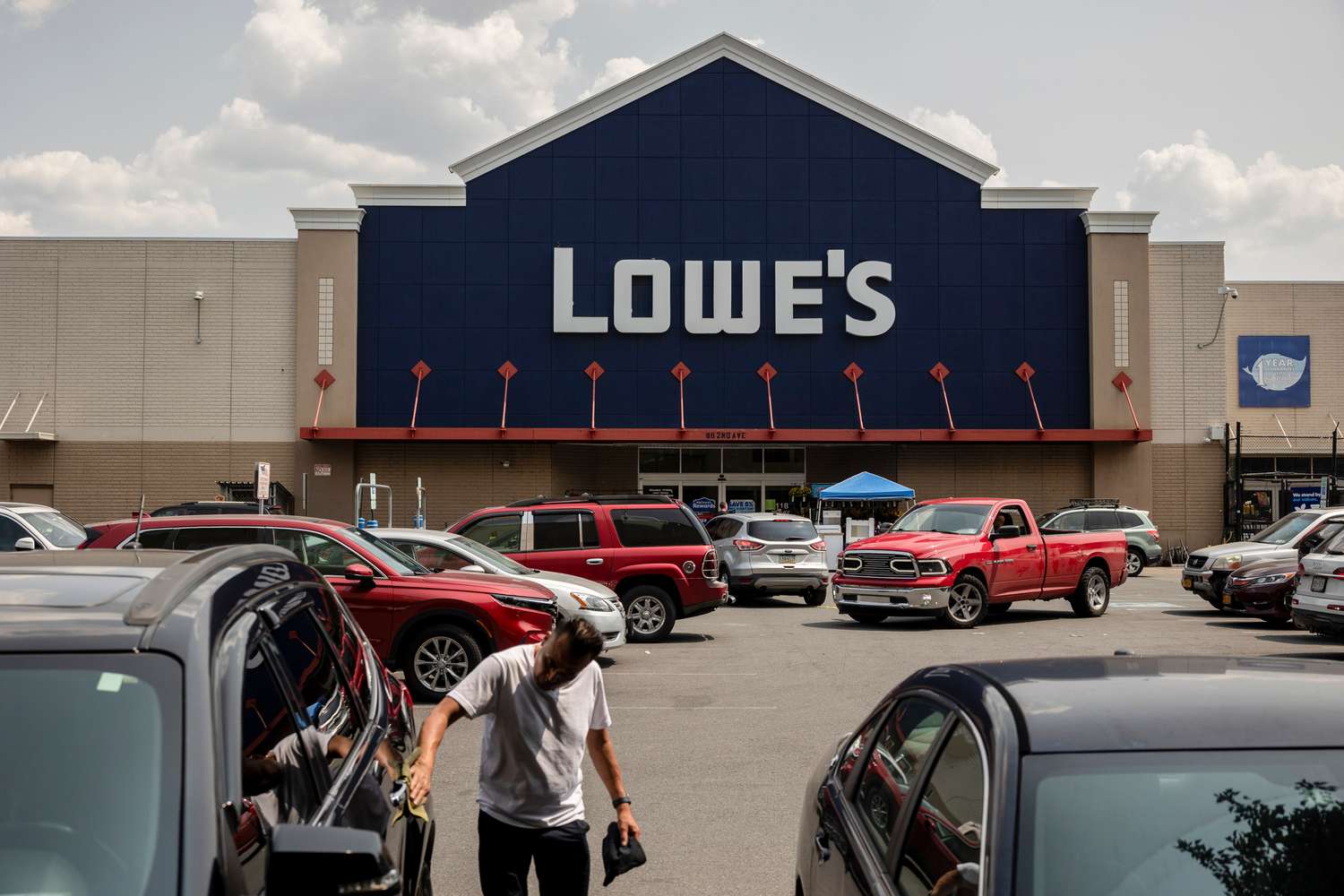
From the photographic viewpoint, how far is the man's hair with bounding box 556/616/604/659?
172 inches

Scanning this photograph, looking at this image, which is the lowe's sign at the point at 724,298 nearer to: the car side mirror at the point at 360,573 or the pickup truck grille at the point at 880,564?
the pickup truck grille at the point at 880,564

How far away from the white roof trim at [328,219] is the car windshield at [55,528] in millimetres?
19588

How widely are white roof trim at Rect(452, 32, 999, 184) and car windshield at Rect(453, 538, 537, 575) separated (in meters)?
24.2

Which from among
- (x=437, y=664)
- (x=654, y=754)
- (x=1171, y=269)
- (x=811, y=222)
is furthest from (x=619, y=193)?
(x=654, y=754)

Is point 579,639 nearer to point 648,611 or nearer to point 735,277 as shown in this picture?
point 648,611

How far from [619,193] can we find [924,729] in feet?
111

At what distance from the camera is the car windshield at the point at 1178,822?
2.71m

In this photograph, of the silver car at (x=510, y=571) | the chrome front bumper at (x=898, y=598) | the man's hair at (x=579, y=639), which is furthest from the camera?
the chrome front bumper at (x=898, y=598)

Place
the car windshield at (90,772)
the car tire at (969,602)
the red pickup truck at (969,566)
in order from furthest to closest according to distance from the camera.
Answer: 1. the car tire at (969,602)
2. the red pickup truck at (969,566)
3. the car windshield at (90,772)

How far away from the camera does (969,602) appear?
60.4 ft

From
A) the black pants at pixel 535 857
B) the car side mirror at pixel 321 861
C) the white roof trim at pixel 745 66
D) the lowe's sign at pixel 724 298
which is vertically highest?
the white roof trim at pixel 745 66

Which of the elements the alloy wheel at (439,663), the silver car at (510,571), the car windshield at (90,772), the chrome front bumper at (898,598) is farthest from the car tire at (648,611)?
the car windshield at (90,772)

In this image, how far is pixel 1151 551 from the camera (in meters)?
30.9

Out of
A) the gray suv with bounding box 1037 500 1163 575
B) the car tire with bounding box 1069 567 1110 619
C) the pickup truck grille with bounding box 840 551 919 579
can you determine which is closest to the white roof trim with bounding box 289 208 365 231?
the gray suv with bounding box 1037 500 1163 575
